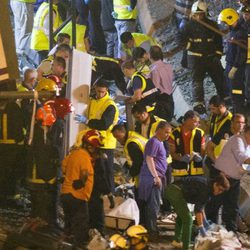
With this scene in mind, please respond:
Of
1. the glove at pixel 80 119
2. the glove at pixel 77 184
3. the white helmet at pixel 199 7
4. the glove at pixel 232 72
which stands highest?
the white helmet at pixel 199 7

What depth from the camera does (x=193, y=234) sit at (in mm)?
9938

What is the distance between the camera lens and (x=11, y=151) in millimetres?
10312

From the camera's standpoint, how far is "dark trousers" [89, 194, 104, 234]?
31.3 feet

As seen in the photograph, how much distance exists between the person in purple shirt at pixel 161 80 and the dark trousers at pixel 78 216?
11.3 feet

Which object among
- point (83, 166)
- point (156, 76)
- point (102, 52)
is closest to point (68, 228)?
point (83, 166)

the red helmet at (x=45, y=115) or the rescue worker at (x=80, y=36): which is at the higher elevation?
the rescue worker at (x=80, y=36)

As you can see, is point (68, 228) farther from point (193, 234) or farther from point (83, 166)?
point (193, 234)

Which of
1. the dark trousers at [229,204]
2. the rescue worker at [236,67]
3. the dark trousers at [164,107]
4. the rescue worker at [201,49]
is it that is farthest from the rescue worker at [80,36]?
the dark trousers at [229,204]

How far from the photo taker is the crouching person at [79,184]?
909 cm

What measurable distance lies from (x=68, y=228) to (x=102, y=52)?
7050 millimetres

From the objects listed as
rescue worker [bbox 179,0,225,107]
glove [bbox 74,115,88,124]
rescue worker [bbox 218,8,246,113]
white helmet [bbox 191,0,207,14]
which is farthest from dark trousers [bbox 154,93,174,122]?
white helmet [bbox 191,0,207,14]

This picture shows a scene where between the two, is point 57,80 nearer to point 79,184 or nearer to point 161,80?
point 79,184

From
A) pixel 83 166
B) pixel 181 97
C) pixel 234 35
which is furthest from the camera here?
pixel 181 97

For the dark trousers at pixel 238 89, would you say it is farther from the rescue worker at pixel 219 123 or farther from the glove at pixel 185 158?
the glove at pixel 185 158
